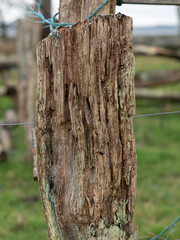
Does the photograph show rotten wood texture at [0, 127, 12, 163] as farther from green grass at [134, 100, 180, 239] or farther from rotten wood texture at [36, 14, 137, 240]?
rotten wood texture at [36, 14, 137, 240]

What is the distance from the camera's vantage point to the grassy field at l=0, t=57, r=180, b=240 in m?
3.96

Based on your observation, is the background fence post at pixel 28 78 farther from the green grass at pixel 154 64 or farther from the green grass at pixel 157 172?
the green grass at pixel 154 64

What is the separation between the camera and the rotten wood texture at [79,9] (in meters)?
1.78

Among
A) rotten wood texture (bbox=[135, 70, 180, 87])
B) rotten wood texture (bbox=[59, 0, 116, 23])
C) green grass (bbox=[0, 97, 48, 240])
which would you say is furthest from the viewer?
rotten wood texture (bbox=[135, 70, 180, 87])

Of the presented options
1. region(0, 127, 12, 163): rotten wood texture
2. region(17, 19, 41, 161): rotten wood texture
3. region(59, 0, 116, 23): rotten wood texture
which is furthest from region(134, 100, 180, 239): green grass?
region(0, 127, 12, 163): rotten wood texture

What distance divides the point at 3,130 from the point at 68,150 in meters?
5.80

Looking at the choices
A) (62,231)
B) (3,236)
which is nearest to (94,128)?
(62,231)

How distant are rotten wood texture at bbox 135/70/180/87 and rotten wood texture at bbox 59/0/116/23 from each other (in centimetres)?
713

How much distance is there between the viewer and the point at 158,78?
9000 mm

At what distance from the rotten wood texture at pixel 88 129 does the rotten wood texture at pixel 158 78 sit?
290 inches

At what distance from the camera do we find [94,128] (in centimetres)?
162

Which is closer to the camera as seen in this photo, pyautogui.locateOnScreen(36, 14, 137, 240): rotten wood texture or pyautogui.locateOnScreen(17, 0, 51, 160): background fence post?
pyautogui.locateOnScreen(36, 14, 137, 240): rotten wood texture

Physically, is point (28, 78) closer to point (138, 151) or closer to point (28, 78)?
point (28, 78)

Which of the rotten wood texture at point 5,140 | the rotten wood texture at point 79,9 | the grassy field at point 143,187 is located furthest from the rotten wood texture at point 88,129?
the rotten wood texture at point 5,140
